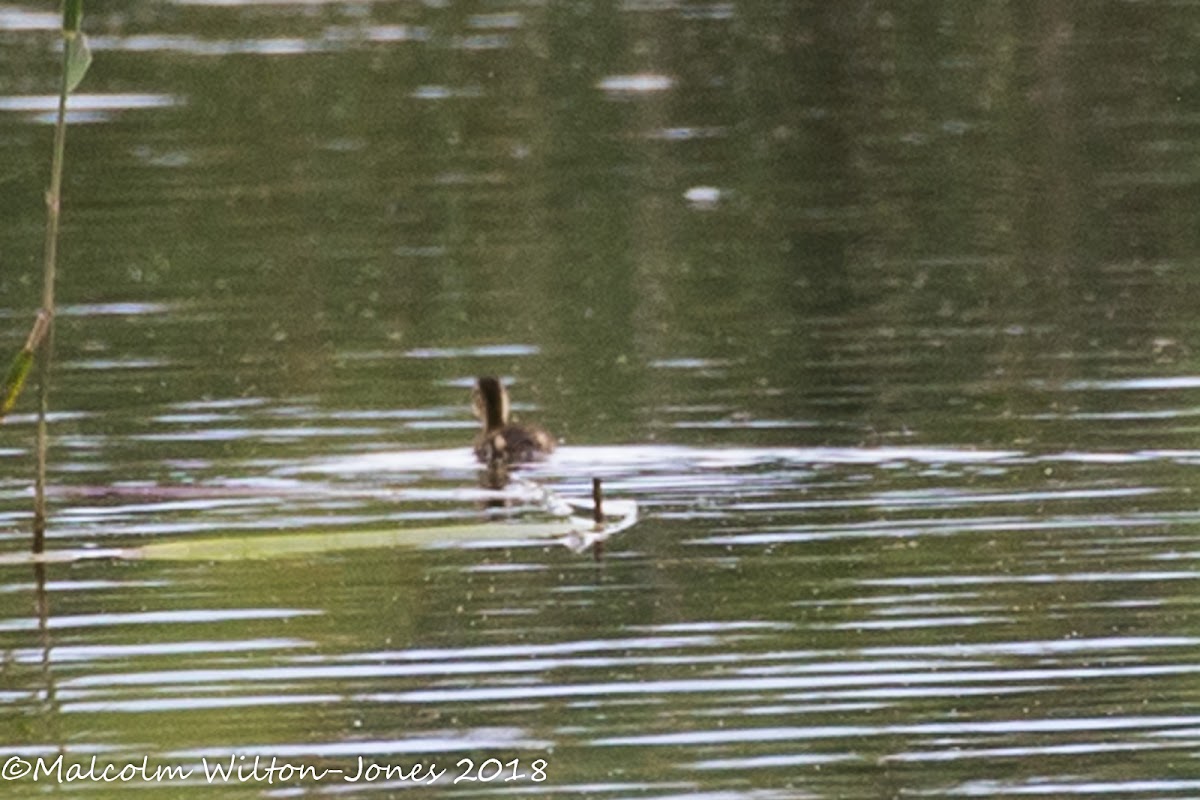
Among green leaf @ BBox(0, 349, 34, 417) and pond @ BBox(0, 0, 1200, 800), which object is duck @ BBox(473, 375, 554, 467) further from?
green leaf @ BBox(0, 349, 34, 417)

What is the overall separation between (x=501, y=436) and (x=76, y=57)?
262cm

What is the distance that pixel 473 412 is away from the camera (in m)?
14.3

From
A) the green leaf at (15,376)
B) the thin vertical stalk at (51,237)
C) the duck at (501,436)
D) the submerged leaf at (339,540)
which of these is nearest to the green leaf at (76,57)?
the thin vertical stalk at (51,237)

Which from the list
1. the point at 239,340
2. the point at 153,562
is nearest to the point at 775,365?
the point at 239,340

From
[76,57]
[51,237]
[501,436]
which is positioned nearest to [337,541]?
[51,237]

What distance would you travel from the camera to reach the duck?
42.6 feet

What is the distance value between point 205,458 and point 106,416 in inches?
42.4

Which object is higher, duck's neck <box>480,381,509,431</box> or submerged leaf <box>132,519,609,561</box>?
duck's neck <box>480,381,509,431</box>

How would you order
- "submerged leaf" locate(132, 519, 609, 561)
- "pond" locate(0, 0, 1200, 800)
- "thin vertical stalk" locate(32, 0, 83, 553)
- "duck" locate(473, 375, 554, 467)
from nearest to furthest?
"pond" locate(0, 0, 1200, 800)
"thin vertical stalk" locate(32, 0, 83, 553)
"submerged leaf" locate(132, 519, 609, 561)
"duck" locate(473, 375, 554, 467)

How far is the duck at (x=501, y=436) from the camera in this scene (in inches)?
511

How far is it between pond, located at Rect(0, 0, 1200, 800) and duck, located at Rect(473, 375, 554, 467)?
0.14 m

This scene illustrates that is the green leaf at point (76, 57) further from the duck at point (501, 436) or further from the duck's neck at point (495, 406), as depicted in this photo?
the duck's neck at point (495, 406)

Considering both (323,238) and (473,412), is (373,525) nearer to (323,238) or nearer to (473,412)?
(473,412)

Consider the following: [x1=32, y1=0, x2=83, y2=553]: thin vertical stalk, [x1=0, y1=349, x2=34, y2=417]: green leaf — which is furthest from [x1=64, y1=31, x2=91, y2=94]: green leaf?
[x1=0, y1=349, x2=34, y2=417]: green leaf
